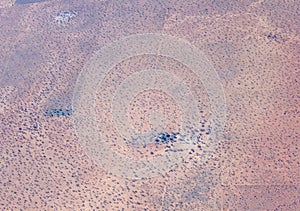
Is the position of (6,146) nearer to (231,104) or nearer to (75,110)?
(75,110)

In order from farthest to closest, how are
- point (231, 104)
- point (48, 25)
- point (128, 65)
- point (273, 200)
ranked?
point (48, 25)
point (128, 65)
point (231, 104)
point (273, 200)

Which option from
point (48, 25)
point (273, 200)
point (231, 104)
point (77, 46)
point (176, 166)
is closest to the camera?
point (273, 200)

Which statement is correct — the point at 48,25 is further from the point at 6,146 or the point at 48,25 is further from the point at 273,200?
the point at 273,200

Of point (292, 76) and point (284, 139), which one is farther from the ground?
point (292, 76)

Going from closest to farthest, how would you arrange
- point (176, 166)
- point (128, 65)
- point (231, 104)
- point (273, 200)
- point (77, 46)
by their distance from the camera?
1. point (273, 200)
2. point (176, 166)
3. point (231, 104)
4. point (128, 65)
5. point (77, 46)

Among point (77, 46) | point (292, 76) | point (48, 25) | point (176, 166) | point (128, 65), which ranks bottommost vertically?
point (176, 166)

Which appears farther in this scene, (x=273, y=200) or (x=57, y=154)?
(x=57, y=154)

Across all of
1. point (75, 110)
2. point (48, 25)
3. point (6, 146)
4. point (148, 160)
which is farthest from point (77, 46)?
point (148, 160)

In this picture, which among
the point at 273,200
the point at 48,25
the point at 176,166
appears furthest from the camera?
the point at 48,25

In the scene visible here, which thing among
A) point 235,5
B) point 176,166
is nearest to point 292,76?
point 235,5

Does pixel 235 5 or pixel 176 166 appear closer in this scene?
pixel 176 166
